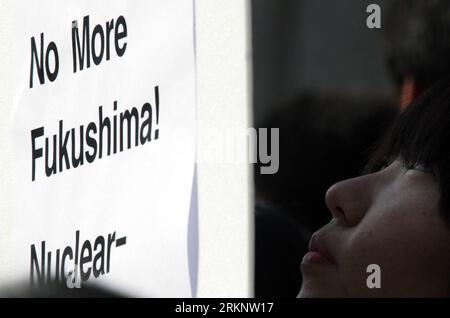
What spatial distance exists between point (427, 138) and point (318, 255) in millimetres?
439

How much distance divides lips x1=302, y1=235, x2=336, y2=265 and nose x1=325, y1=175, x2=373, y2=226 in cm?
9

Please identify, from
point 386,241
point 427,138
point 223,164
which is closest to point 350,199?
point 386,241

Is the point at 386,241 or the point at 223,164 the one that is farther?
the point at 223,164

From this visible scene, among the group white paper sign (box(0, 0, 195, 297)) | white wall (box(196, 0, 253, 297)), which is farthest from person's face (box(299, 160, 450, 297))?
white paper sign (box(0, 0, 195, 297))

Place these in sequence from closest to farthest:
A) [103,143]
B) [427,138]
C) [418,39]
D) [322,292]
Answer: [427,138] → [322,292] → [418,39] → [103,143]

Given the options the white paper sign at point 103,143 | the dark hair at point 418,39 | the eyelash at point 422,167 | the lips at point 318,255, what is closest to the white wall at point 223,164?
the white paper sign at point 103,143

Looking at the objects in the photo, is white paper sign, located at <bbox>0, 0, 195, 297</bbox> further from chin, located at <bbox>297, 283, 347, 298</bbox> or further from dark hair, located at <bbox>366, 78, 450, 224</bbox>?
dark hair, located at <bbox>366, 78, 450, 224</bbox>

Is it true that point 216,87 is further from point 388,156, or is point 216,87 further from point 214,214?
point 388,156

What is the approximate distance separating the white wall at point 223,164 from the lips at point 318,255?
1.10ft

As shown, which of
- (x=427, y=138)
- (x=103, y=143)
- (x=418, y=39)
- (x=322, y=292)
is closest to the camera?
(x=427, y=138)

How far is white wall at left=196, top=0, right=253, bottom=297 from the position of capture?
3006mm

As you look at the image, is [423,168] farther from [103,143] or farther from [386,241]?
[103,143]

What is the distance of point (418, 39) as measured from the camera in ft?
9.62

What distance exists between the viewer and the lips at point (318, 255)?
2582 millimetres
